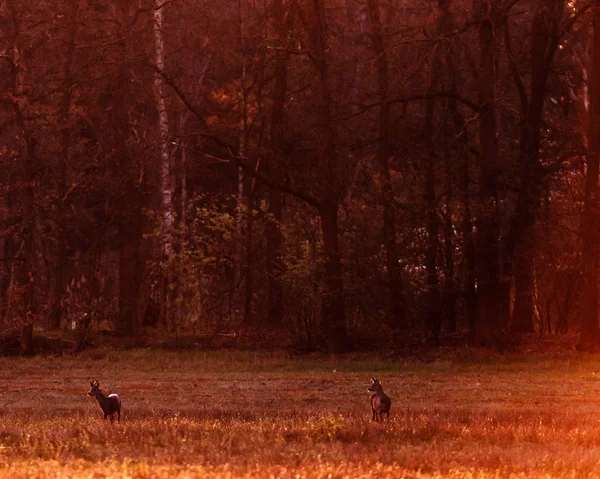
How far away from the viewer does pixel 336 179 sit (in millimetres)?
32125

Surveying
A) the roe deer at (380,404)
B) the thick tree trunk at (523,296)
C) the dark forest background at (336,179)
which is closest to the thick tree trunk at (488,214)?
the dark forest background at (336,179)

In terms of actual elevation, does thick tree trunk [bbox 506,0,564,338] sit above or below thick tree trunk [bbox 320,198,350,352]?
above

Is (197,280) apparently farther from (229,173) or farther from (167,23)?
(229,173)

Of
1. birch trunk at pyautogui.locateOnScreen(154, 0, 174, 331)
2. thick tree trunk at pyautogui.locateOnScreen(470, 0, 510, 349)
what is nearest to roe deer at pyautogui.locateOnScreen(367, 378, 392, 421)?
thick tree trunk at pyautogui.locateOnScreen(470, 0, 510, 349)

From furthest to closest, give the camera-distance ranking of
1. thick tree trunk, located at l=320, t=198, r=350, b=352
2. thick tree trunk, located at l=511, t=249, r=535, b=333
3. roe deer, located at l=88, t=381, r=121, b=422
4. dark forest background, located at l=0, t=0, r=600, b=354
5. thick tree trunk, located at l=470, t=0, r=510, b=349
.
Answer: thick tree trunk, located at l=511, t=249, r=535, b=333
dark forest background, located at l=0, t=0, r=600, b=354
thick tree trunk, located at l=320, t=198, r=350, b=352
thick tree trunk, located at l=470, t=0, r=510, b=349
roe deer, located at l=88, t=381, r=121, b=422

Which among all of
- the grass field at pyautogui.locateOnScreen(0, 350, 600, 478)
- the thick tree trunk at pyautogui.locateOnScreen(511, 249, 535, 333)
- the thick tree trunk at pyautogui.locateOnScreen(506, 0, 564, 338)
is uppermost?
the thick tree trunk at pyautogui.locateOnScreen(506, 0, 564, 338)

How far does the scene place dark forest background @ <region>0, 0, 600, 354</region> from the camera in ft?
102

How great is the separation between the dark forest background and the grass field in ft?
12.0

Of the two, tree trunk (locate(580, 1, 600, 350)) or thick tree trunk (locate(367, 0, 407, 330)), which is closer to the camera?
tree trunk (locate(580, 1, 600, 350))

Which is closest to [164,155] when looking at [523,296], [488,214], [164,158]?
[164,158]

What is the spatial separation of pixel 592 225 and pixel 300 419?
16449 millimetres

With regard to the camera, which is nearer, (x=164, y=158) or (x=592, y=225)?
(x=592, y=225)

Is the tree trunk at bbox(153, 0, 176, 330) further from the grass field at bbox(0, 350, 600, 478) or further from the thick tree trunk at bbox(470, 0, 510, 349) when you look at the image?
the thick tree trunk at bbox(470, 0, 510, 349)

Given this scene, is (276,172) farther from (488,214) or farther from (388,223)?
(488,214)
